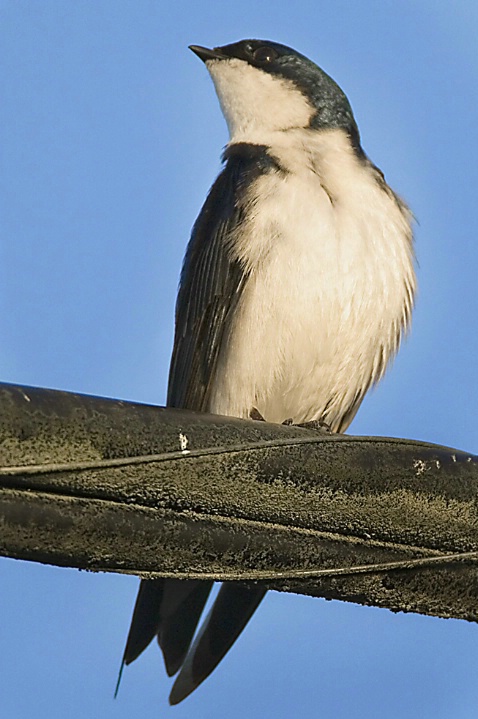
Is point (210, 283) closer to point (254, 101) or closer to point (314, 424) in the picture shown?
point (314, 424)

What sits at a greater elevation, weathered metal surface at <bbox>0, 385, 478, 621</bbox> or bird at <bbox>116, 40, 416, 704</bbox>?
bird at <bbox>116, 40, 416, 704</bbox>

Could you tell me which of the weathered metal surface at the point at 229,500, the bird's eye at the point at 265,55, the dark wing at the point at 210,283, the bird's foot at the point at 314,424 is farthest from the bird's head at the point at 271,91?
the weathered metal surface at the point at 229,500

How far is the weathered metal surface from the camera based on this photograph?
2.20 m

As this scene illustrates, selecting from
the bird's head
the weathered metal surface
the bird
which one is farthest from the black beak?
the weathered metal surface

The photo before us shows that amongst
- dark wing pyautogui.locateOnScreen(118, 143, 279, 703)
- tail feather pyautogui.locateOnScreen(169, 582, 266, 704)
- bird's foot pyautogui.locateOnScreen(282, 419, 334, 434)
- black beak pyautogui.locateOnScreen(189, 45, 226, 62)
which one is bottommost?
tail feather pyautogui.locateOnScreen(169, 582, 266, 704)

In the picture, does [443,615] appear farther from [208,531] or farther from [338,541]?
[208,531]

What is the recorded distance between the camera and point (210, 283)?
481cm

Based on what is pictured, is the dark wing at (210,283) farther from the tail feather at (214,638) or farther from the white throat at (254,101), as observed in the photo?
the tail feather at (214,638)

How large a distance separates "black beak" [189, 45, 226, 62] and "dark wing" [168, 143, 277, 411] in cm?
79

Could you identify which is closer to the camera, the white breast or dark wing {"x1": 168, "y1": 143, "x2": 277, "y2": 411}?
the white breast

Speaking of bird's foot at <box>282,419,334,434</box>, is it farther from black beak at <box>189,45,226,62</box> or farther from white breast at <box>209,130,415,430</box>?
black beak at <box>189,45,226,62</box>

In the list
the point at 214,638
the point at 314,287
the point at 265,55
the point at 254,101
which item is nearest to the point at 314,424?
the point at 314,287

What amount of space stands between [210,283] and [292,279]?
1.41 feet

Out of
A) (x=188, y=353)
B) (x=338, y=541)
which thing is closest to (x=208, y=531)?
(x=338, y=541)
